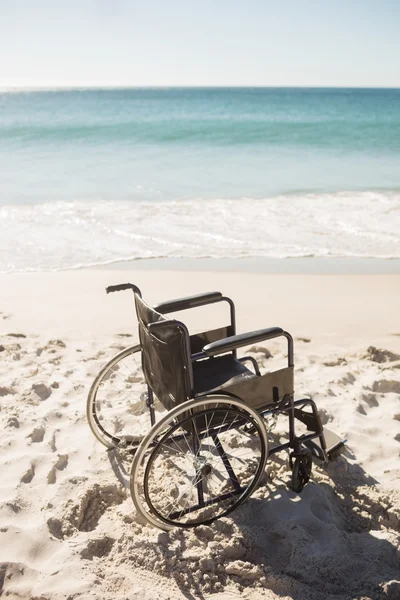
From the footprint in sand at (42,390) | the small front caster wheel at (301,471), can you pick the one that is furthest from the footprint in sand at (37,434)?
the small front caster wheel at (301,471)

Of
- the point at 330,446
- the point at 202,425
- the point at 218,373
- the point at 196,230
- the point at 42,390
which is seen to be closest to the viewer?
the point at 202,425

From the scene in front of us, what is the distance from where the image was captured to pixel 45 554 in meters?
2.28

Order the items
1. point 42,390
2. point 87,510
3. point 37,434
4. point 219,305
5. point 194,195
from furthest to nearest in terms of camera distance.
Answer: point 194,195 < point 219,305 < point 42,390 < point 37,434 < point 87,510

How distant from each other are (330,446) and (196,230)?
533 cm

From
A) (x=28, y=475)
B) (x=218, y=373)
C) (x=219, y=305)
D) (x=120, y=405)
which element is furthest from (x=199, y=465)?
(x=219, y=305)

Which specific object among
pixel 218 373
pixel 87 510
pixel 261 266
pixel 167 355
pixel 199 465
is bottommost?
pixel 87 510

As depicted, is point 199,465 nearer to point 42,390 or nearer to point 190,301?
point 190,301

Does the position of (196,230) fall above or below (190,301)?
below

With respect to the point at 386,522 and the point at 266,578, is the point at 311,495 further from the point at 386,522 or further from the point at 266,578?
the point at 266,578

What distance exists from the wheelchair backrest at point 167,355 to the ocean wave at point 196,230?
3.88 metres

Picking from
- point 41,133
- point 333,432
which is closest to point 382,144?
point 41,133

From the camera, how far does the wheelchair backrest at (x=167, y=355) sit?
7.48ft

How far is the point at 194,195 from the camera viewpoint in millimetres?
10570

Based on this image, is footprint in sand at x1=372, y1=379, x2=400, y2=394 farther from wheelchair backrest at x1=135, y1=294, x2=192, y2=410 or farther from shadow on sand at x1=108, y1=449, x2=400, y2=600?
wheelchair backrest at x1=135, y1=294, x2=192, y2=410
